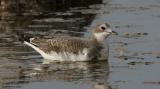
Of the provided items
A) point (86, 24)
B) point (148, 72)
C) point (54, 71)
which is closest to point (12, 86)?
point (54, 71)

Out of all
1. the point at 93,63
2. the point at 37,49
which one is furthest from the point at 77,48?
the point at 37,49

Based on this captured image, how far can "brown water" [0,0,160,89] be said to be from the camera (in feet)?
60.2

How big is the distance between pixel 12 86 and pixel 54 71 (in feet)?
6.55

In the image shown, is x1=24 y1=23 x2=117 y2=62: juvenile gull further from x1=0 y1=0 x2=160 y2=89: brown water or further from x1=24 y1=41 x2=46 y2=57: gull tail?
x1=0 y1=0 x2=160 y2=89: brown water

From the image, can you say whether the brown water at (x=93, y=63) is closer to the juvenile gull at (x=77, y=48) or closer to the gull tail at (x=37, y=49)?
the gull tail at (x=37, y=49)

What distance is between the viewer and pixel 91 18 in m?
26.8

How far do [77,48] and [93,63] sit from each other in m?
0.58

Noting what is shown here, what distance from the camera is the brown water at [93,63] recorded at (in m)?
18.4

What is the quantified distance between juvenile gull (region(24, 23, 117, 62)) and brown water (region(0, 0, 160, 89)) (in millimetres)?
255

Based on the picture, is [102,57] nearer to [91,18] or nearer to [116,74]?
[116,74]

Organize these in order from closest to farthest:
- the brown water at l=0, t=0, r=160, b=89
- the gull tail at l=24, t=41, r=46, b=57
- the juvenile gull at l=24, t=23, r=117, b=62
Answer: the brown water at l=0, t=0, r=160, b=89, the juvenile gull at l=24, t=23, r=117, b=62, the gull tail at l=24, t=41, r=46, b=57

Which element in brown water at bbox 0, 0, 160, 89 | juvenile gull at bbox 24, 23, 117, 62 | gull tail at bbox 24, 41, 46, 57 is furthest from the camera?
gull tail at bbox 24, 41, 46, 57

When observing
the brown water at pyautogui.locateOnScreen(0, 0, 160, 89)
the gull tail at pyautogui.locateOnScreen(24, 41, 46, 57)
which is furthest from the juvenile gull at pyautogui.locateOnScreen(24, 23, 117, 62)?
the brown water at pyautogui.locateOnScreen(0, 0, 160, 89)

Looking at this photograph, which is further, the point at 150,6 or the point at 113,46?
the point at 150,6
